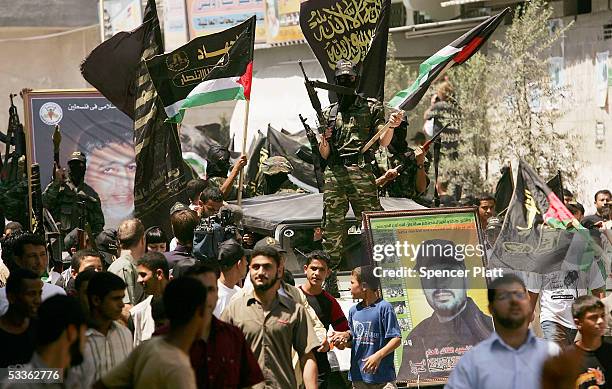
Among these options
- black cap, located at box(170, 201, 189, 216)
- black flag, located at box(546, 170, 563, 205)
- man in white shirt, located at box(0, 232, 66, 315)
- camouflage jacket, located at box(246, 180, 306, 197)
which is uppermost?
man in white shirt, located at box(0, 232, 66, 315)

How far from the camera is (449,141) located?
96.4 ft

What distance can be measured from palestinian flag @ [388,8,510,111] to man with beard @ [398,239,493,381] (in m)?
3.60

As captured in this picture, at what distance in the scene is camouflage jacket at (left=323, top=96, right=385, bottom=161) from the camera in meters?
12.2

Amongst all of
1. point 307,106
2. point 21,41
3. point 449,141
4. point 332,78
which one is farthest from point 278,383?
point 21,41

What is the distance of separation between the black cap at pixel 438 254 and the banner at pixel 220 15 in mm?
25777

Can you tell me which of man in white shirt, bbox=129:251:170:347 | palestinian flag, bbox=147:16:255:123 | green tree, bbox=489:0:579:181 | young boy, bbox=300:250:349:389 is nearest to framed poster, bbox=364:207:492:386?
young boy, bbox=300:250:349:389

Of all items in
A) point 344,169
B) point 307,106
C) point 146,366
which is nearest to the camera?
point 146,366

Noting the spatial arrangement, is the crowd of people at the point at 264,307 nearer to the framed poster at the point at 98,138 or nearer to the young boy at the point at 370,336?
the young boy at the point at 370,336

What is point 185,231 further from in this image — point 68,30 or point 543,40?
point 68,30

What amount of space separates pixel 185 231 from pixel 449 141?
19.0m

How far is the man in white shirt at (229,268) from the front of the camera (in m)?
9.05

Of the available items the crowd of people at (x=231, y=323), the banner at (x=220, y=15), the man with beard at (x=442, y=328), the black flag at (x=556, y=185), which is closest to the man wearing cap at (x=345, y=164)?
the crowd of people at (x=231, y=323)

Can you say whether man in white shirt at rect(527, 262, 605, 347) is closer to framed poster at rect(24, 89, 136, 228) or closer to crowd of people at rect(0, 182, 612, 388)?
crowd of people at rect(0, 182, 612, 388)

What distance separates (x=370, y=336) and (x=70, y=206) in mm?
4820
